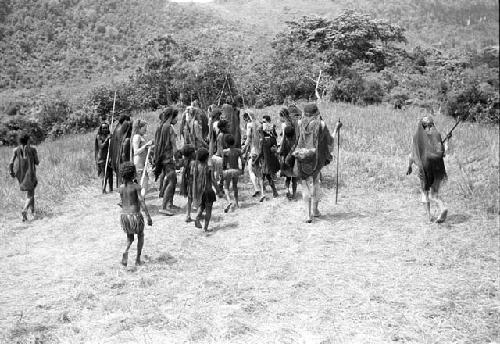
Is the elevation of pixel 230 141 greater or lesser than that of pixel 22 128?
greater

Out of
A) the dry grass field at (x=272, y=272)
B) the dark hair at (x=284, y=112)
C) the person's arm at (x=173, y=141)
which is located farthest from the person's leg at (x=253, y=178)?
the person's arm at (x=173, y=141)

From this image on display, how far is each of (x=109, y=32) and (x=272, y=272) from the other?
53207 millimetres

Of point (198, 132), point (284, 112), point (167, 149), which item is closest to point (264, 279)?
point (167, 149)

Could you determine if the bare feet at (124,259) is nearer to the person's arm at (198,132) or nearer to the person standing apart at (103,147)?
the person's arm at (198,132)

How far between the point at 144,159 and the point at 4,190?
16.7 feet

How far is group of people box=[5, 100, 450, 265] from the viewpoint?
7273mm

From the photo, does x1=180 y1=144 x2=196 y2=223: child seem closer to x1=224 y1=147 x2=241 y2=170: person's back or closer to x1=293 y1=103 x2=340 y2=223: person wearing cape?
x1=224 y1=147 x2=241 y2=170: person's back

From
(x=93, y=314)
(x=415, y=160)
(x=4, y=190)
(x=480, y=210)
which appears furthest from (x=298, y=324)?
(x=4, y=190)

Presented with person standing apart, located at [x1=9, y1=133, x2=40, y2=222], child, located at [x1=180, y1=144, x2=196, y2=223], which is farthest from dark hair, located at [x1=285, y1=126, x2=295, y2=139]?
person standing apart, located at [x1=9, y1=133, x2=40, y2=222]

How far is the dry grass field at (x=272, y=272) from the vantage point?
15.2ft

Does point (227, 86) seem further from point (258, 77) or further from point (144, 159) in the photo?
point (144, 159)

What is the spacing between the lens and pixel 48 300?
5.57 m

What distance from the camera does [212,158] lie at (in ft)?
28.2

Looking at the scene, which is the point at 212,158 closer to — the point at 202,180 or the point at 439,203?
the point at 202,180
